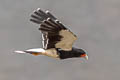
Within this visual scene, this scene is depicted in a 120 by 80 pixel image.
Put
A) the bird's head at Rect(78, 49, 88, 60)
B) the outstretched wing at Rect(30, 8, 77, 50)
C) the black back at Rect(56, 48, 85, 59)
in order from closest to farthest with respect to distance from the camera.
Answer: the outstretched wing at Rect(30, 8, 77, 50) < the black back at Rect(56, 48, 85, 59) < the bird's head at Rect(78, 49, 88, 60)

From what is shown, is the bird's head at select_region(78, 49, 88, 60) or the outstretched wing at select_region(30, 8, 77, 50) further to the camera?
the bird's head at select_region(78, 49, 88, 60)

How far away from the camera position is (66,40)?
69.1 feet

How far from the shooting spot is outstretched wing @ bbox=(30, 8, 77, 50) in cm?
1991

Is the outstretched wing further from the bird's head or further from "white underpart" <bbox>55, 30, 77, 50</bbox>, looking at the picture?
the bird's head

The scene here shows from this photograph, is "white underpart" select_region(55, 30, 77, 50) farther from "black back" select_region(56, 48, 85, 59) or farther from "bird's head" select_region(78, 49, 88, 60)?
"bird's head" select_region(78, 49, 88, 60)

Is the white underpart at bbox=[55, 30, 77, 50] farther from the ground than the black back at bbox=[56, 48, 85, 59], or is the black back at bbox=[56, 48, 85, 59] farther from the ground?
the white underpart at bbox=[55, 30, 77, 50]

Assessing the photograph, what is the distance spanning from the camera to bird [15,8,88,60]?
A: 65.9 ft

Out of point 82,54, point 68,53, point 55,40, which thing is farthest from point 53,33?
point 82,54

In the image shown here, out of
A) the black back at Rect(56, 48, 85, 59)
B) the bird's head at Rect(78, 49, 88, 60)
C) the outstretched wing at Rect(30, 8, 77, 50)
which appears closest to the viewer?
the outstretched wing at Rect(30, 8, 77, 50)

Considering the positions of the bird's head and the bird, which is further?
the bird's head

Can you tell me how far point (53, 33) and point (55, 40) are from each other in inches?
26.5

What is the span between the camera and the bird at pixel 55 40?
20.1 metres

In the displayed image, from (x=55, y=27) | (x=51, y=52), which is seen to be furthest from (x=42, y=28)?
(x=51, y=52)

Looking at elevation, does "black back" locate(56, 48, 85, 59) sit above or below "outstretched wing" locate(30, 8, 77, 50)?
below
